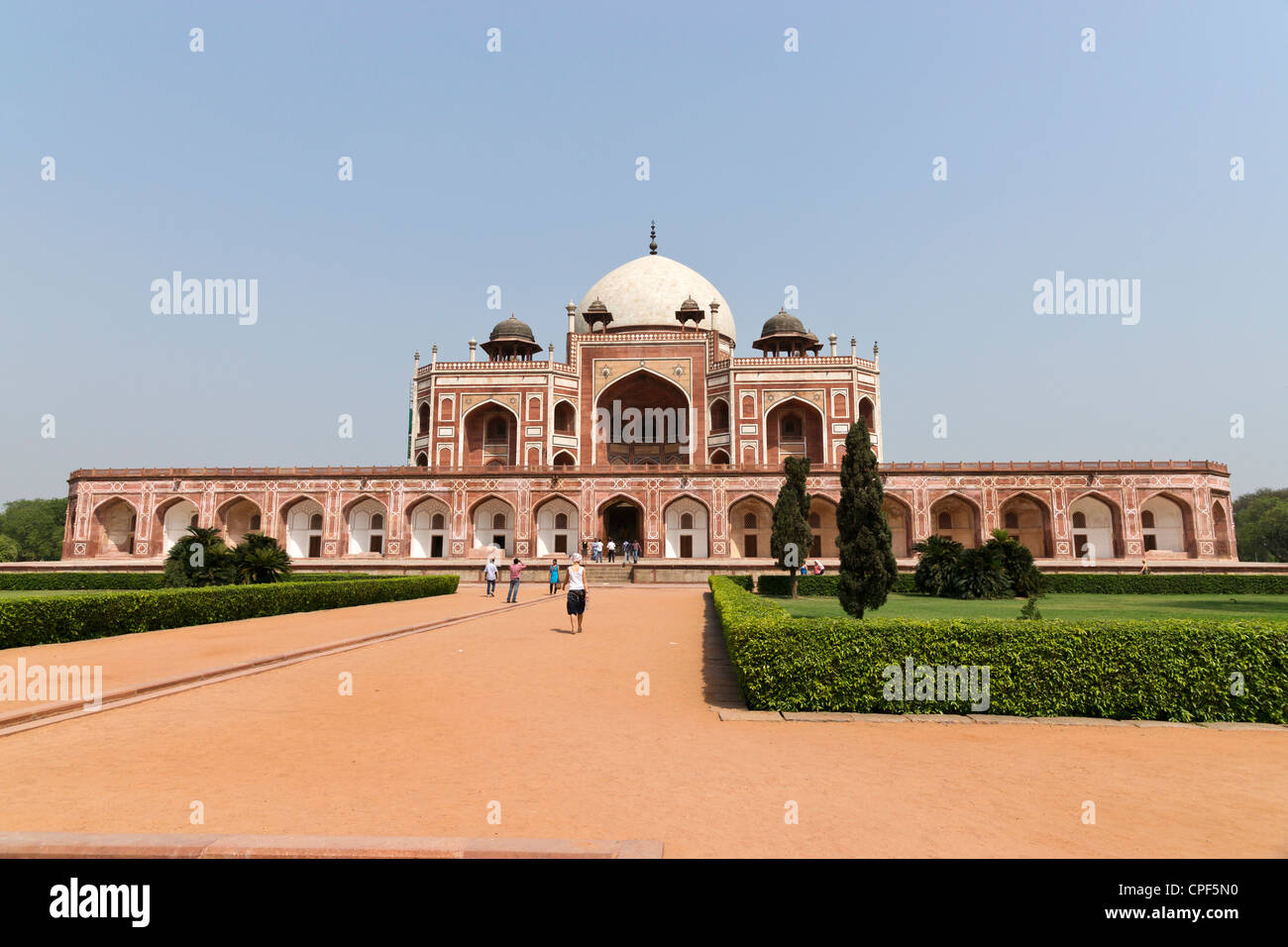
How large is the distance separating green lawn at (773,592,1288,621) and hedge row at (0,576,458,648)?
10.7 meters

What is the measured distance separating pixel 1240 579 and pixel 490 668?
1001 inches

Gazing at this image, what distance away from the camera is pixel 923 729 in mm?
6148

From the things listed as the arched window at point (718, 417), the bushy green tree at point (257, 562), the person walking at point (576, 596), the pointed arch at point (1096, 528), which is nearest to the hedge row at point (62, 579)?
the bushy green tree at point (257, 562)

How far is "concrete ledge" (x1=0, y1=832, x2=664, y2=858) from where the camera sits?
3.29 m

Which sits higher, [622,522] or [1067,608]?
[622,522]

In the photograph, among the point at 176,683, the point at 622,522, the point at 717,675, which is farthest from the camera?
the point at 622,522

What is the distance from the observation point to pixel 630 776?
15.5ft

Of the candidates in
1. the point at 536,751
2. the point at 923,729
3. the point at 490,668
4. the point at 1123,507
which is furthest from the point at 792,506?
the point at 1123,507

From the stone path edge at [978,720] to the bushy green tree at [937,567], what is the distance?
14.5 m

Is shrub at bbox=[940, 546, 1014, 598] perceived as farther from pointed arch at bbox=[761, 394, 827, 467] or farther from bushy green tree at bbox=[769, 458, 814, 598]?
pointed arch at bbox=[761, 394, 827, 467]

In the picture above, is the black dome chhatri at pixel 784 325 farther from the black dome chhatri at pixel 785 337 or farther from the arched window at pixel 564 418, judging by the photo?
the arched window at pixel 564 418

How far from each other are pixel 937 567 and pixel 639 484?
16835 millimetres

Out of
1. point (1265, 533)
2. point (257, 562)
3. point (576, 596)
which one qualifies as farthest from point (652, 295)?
point (1265, 533)

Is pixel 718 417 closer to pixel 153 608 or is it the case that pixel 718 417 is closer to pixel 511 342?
pixel 511 342
